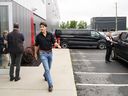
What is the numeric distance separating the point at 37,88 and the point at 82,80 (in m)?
2.38

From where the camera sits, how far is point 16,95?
25.9ft

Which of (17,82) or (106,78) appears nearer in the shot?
(17,82)

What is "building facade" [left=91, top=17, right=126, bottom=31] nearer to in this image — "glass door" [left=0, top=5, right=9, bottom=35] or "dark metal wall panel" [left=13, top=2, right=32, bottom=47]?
"dark metal wall panel" [left=13, top=2, right=32, bottom=47]

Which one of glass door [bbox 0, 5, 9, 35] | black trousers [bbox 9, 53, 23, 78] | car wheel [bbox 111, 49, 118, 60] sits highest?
glass door [bbox 0, 5, 9, 35]

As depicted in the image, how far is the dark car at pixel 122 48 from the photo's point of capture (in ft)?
46.4

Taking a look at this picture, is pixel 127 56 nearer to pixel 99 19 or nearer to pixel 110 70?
pixel 110 70

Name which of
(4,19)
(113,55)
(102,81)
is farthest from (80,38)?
(102,81)

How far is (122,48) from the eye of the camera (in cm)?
1468

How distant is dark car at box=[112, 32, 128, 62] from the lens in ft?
46.4

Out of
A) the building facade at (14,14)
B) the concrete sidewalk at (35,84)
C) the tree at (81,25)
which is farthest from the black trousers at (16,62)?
the tree at (81,25)

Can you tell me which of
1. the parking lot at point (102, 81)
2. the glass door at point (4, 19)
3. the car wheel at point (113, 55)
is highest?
the glass door at point (4, 19)

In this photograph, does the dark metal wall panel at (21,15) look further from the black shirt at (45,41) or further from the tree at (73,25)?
the tree at (73,25)

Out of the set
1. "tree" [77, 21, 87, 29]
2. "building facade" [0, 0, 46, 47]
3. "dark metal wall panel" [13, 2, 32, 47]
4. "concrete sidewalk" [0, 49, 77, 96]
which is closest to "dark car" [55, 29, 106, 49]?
"building facade" [0, 0, 46, 47]

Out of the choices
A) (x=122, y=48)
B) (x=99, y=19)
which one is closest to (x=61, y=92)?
(x=122, y=48)
